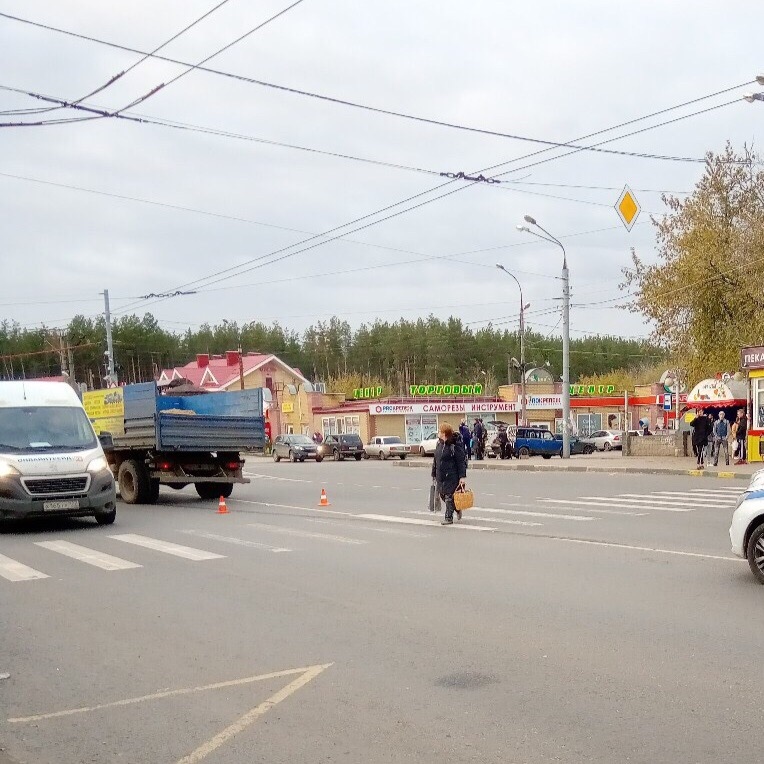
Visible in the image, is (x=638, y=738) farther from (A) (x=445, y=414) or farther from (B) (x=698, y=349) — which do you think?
(A) (x=445, y=414)

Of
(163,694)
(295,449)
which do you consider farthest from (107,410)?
(295,449)

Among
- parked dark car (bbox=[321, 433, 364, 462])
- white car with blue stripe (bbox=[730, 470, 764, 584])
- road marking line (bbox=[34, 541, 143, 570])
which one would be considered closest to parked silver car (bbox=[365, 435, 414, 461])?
parked dark car (bbox=[321, 433, 364, 462])

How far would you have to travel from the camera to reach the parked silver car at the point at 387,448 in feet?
172

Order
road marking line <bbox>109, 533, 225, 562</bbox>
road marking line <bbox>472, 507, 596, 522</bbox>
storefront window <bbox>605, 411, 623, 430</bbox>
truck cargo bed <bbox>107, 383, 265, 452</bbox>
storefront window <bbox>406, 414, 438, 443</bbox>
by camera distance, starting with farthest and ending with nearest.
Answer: storefront window <bbox>605, 411, 623, 430</bbox>
storefront window <bbox>406, 414, 438, 443</bbox>
truck cargo bed <bbox>107, 383, 265, 452</bbox>
road marking line <bbox>472, 507, 596, 522</bbox>
road marking line <bbox>109, 533, 225, 562</bbox>

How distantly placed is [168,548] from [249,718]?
24.8 feet

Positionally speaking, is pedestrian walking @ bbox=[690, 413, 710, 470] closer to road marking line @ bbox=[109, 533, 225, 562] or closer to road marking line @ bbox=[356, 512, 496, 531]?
road marking line @ bbox=[356, 512, 496, 531]

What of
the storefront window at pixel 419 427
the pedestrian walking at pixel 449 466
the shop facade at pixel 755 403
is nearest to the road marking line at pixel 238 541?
the pedestrian walking at pixel 449 466

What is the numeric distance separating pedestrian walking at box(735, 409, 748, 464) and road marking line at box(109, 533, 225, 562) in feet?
75.7

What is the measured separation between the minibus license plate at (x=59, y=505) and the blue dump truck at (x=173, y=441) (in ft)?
17.2

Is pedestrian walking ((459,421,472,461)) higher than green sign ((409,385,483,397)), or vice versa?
green sign ((409,385,483,397))

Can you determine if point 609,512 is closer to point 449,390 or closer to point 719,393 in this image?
point 719,393

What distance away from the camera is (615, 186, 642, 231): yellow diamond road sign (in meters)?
21.2

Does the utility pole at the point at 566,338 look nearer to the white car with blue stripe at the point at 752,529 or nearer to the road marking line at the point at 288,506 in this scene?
the road marking line at the point at 288,506

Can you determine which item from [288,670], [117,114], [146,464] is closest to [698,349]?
[146,464]
